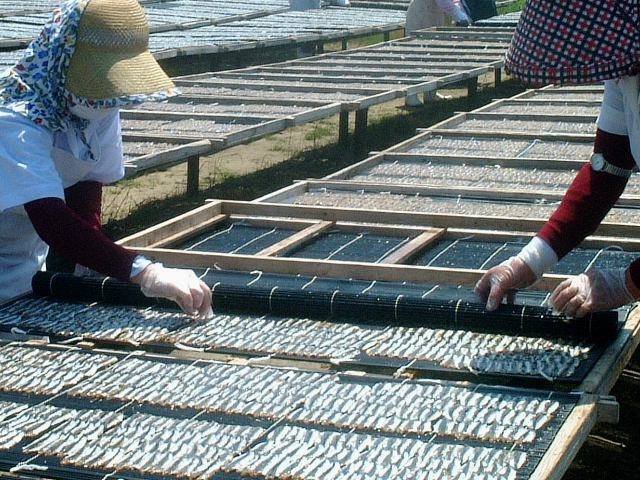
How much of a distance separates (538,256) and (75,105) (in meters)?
1.37

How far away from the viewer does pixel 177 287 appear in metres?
2.96

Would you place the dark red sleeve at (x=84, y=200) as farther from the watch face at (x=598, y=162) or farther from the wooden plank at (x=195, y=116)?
the wooden plank at (x=195, y=116)

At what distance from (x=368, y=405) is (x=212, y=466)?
1.47 feet

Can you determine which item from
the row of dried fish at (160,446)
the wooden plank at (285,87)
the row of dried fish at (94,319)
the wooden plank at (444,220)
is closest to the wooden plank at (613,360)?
the row of dried fish at (160,446)

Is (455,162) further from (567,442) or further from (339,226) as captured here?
(567,442)

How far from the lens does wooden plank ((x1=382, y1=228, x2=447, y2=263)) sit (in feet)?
12.7

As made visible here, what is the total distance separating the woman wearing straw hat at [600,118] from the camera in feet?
7.85

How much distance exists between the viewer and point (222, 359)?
9.24 ft

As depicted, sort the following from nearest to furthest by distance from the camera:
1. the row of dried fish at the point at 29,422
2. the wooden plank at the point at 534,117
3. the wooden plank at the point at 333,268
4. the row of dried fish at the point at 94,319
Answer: the row of dried fish at the point at 29,422
the row of dried fish at the point at 94,319
the wooden plank at the point at 333,268
the wooden plank at the point at 534,117

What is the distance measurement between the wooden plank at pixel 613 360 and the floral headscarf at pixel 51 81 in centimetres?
138

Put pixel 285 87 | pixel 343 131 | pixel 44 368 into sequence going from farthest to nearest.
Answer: pixel 343 131 < pixel 285 87 < pixel 44 368

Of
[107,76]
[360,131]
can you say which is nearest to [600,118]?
[107,76]

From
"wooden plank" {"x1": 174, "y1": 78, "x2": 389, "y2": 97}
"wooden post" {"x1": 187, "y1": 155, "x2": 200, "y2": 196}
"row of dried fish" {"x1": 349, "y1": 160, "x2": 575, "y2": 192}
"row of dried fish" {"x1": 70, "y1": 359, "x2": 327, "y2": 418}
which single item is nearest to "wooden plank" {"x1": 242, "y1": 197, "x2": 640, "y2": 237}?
"row of dried fish" {"x1": 349, "y1": 160, "x2": 575, "y2": 192}

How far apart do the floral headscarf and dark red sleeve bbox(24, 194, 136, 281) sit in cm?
26
